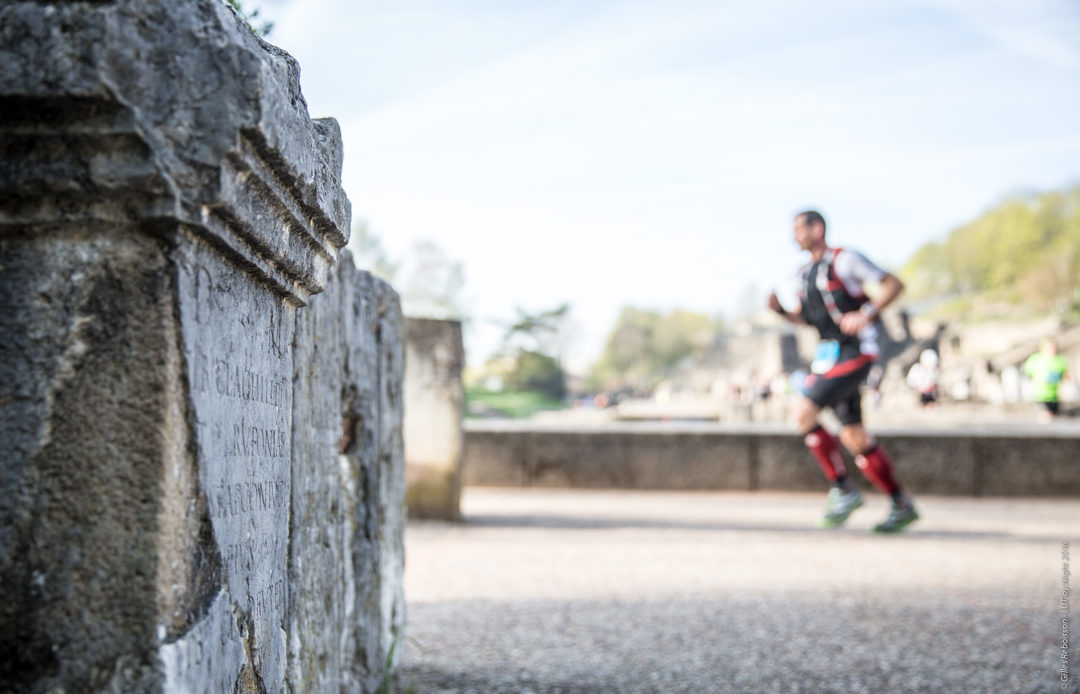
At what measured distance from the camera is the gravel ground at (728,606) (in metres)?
3.10

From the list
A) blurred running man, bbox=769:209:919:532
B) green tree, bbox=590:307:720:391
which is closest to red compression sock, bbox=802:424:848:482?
blurred running man, bbox=769:209:919:532

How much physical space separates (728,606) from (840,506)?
8.15 feet

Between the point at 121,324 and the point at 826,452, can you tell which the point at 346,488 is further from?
the point at 826,452

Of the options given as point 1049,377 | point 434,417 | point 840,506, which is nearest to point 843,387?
point 840,506

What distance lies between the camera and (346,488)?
245 cm

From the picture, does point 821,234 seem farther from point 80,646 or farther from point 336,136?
point 80,646

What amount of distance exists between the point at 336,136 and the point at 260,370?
0.43m

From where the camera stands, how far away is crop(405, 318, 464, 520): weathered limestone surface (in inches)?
278

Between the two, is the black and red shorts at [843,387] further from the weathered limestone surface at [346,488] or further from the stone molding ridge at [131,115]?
the stone molding ridge at [131,115]

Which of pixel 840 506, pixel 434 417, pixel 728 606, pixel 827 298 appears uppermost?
pixel 827 298

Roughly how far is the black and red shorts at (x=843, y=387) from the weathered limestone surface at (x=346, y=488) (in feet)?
11.7

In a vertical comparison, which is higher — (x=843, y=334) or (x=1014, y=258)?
(x=1014, y=258)

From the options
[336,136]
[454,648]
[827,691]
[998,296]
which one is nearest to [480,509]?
[454,648]

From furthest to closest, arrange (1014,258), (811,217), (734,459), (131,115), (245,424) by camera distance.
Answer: (1014,258)
(734,459)
(811,217)
(245,424)
(131,115)
